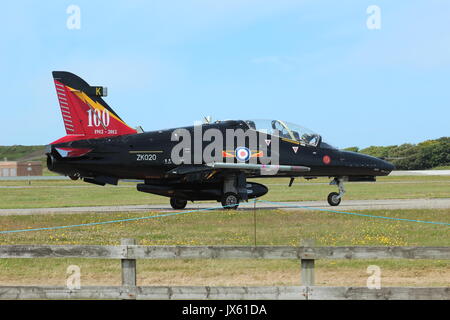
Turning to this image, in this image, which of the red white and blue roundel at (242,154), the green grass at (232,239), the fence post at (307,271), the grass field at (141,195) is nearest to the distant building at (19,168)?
the grass field at (141,195)

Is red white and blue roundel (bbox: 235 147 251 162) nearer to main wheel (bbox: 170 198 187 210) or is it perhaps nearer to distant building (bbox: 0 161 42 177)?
main wheel (bbox: 170 198 187 210)

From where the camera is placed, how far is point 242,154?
24.2m

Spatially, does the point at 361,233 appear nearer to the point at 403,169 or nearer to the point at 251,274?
the point at 251,274

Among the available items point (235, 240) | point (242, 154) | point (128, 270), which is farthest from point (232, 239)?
point (242, 154)

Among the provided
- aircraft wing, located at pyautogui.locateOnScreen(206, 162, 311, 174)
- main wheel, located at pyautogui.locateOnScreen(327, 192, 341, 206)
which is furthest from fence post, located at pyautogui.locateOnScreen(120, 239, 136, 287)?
main wheel, located at pyautogui.locateOnScreen(327, 192, 341, 206)

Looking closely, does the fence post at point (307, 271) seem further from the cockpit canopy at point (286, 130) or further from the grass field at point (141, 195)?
the grass field at point (141, 195)

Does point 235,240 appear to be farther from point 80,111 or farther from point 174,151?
point 80,111

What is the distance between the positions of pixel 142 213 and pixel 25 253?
14391 mm

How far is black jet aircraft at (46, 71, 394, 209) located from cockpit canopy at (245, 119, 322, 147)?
0.04 m

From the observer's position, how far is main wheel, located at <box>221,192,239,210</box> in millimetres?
24234

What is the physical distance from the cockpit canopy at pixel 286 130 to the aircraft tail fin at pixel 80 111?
581cm

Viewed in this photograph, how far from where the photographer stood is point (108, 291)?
29.8ft

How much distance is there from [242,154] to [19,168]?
105452 millimetres
